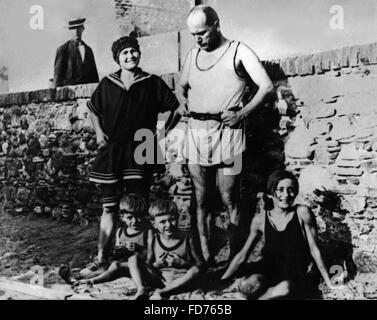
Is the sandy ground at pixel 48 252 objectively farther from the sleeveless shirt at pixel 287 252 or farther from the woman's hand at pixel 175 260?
the sleeveless shirt at pixel 287 252

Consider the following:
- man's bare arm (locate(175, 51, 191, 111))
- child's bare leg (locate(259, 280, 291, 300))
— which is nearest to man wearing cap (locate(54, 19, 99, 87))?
man's bare arm (locate(175, 51, 191, 111))

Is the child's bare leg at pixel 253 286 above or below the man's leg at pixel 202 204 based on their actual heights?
below

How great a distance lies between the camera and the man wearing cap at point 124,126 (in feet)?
16.6

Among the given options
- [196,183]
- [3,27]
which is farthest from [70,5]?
[196,183]

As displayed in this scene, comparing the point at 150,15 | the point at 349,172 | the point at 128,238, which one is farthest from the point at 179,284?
the point at 150,15

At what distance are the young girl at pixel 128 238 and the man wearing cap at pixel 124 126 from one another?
8 cm

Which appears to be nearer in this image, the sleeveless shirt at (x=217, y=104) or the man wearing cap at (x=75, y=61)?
the sleeveless shirt at (x=217, y=104)

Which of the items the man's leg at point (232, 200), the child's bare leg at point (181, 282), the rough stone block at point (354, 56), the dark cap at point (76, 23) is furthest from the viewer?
the dark cap at point (76, 23)

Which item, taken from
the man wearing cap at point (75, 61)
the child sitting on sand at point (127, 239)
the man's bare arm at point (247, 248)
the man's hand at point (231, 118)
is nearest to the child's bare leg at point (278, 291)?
the man's bare arm at point (247, 248)

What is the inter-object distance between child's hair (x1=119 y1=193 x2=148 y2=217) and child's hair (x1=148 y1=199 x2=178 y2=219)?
0.20ft

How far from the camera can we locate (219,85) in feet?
15.6

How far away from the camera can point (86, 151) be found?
17.6 ft

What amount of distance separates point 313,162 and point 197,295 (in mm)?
1497

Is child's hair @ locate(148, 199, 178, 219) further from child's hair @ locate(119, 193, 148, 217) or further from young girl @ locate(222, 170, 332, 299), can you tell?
young girl @ locate(222, 170, 332, 299)
